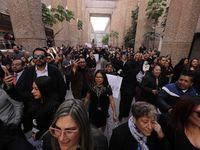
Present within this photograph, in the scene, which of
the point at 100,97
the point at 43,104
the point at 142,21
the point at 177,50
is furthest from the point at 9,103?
the point at 142,21

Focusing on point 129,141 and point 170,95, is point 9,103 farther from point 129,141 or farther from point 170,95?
point 170,95

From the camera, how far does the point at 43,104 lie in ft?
5.15

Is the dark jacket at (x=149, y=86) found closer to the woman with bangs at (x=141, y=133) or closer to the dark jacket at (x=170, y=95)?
the dark jacket at (x=170, y=95)

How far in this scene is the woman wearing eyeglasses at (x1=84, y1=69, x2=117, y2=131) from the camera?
89.4 inches

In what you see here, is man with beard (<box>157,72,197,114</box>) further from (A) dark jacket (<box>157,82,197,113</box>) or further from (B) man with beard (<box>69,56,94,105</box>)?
(B) man with beard (<box>69,56,94,105</box>)

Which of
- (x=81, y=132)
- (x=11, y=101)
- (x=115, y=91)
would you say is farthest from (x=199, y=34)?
(x=11, y=101)

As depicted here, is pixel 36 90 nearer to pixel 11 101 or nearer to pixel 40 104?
pixel 40 104

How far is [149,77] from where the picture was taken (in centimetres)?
270

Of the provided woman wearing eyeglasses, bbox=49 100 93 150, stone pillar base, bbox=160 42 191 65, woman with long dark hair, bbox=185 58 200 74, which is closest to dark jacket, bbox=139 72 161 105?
woman with long dark hair, bbox=185 58 200 74

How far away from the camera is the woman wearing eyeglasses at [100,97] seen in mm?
2270

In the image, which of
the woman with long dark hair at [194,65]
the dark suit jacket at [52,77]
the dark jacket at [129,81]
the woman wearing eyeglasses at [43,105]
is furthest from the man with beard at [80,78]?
the woman with long dark hair at [194,65]

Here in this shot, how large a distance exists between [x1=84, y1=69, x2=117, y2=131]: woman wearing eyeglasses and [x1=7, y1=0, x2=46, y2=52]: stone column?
4.22 metres

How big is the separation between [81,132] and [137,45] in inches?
527

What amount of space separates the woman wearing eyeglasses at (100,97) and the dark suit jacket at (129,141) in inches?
35.4
